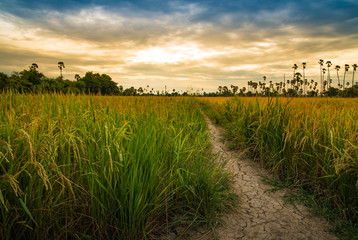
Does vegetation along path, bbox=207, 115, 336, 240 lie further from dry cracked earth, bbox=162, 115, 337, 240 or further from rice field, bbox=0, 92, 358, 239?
rice field, bbox=0, 92, 358, 239

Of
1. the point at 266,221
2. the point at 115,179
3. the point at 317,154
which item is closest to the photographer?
the point at 115,179

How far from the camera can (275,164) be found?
3678mm

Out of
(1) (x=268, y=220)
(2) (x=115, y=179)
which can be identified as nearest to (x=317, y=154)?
(1) (x=268, y=220)

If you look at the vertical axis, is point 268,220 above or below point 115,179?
below

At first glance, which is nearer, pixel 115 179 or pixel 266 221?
pixel 115 179

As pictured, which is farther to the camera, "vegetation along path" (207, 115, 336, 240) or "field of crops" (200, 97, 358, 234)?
"field of crops" (200, 97, 358, 234)

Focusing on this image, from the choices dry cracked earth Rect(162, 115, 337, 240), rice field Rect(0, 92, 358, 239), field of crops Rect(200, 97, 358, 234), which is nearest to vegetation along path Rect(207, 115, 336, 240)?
dry cracked earth Rect(162, 115, 337, 240)

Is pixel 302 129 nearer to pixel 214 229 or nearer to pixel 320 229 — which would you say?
pixel 320 229

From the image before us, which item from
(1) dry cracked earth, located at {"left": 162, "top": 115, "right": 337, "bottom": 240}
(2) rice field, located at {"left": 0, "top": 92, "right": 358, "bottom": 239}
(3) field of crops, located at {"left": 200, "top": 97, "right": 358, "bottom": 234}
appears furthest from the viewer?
(3) field of crops, located at {"left": 200, "top": 97, "right": 358, "bottom": 234}

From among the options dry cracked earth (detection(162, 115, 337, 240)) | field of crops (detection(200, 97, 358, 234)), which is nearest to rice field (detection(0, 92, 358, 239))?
field of crops (detection(200, 97, 358, 234))

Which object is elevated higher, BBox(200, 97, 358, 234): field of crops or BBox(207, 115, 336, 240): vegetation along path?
BBox(200, 97, 358, 234): field of crops

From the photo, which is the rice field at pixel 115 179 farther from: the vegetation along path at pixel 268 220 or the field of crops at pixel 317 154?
the vegetation along path at pixel 268 220

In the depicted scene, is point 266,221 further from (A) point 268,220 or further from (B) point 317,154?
(B) point 317,154

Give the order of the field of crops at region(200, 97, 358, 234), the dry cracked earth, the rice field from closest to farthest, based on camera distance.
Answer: the rice field → the dry cracked earth → the field of crops at region(200, 97, 358, 234)
